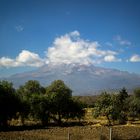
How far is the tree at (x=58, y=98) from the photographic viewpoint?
8038cm

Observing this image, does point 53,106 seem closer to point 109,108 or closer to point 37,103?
point 37,103

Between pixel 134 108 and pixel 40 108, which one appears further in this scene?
pixel 134 108

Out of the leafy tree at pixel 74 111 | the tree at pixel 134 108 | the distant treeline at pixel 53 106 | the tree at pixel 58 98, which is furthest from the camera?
the tree at pixel 134 108

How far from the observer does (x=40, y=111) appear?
75062 millimetres

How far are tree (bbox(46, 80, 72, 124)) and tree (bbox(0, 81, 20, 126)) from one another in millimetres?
12777

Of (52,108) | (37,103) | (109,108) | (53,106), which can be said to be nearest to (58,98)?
(53,106)

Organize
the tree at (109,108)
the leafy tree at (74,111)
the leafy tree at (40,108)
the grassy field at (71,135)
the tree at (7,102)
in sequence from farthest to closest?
the leafy tree at (74,111) → the tree at (109,108) → the leafy tree at (40,108) → the tree at (7,102) → the grassy field at (71,135)

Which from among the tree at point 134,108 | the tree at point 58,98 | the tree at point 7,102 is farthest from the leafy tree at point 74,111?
the tree at point 7,102

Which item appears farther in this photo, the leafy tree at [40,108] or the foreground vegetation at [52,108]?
the leafy tree at [40,108]

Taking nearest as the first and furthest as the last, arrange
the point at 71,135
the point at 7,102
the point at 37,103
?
the point at 71,135 → the point at 7,102 → the point at 37,103

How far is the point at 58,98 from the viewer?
269 ft

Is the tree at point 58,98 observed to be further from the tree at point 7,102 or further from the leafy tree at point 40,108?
the tree at point 7,102

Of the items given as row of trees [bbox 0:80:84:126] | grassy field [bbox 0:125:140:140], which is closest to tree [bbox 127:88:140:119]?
row of trees [bbox 0:80:84:126]

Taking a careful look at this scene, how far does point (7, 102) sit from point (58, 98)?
18818mm
